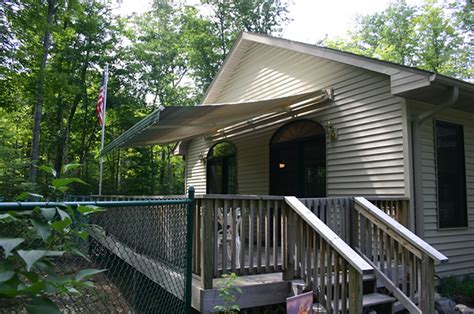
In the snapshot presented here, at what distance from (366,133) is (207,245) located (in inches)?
146

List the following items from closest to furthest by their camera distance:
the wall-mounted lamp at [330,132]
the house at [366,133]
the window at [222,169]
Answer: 1. the house at [366,133]
2. the wall-mounted lamp at [330,132]
3. the window at [222,169]

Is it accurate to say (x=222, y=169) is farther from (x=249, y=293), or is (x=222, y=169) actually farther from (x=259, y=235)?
(x=249, y=293)

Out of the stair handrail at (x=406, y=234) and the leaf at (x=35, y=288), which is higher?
the leaf at (x=35, y=288)

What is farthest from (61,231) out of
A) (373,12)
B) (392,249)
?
(373,12)

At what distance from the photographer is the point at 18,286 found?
45.1 inches

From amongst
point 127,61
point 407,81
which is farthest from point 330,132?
point 127,61

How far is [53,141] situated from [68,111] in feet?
5.70

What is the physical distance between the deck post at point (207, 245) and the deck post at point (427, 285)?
7.47 feet

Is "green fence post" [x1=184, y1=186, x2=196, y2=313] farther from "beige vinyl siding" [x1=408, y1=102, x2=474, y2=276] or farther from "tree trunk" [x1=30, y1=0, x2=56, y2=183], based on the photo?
"tree trunk" [x1=30, y1=0, x2=56, y2=183]

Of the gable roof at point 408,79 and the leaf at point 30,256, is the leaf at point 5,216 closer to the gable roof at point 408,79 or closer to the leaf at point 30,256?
the leaf at point 30,256

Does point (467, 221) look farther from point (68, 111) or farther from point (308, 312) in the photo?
point (68, 111)

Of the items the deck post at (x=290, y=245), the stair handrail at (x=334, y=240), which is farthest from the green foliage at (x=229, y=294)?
the stair handrail at (x=334, y=240)

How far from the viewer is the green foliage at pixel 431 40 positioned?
70.5 feet

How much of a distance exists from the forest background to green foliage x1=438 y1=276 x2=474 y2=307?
9.91 m
